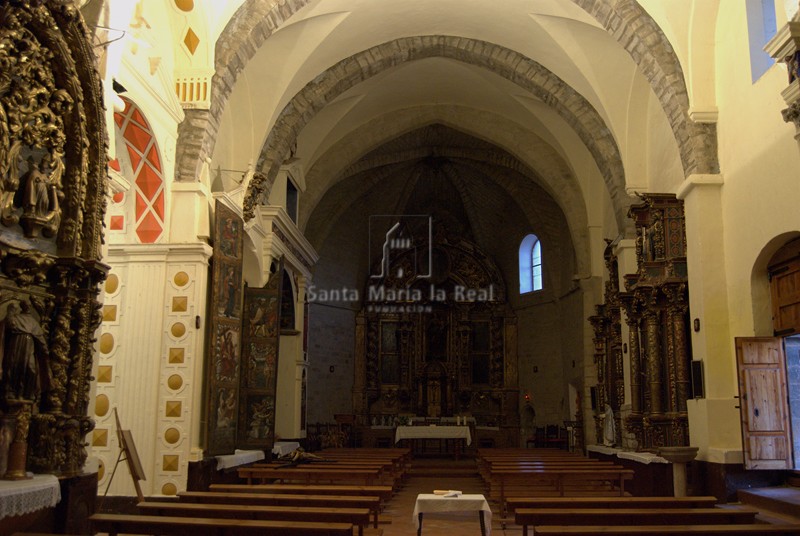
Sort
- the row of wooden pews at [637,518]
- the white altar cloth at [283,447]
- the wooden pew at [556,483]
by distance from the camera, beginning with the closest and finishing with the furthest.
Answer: the row of wooden pews at [637,518]
the wooden pew at [556,483]
the white altar cloth at [283,447]

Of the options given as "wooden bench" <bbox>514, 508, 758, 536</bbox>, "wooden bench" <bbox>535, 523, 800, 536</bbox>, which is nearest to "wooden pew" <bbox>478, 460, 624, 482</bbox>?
"wooden bench" <bbox>514, 508, 758, 536</bbox>

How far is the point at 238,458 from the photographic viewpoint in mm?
12398

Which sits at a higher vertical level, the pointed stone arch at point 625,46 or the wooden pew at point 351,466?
the pointed stone arch at point 625,46

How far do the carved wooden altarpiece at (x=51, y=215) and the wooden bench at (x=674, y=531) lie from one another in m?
4.18

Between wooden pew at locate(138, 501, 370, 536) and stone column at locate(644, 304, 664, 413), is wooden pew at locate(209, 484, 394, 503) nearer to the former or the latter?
wooden pew at locate(138, 501, 370, 536)

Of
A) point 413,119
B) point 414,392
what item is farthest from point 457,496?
point 414,392

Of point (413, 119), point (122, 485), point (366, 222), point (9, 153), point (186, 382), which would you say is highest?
point (413, 119)

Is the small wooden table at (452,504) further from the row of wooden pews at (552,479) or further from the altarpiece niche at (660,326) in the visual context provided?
the altarpiece niche at (660,326)

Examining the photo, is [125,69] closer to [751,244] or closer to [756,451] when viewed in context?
[751,244]

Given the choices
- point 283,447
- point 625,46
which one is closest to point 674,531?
point 625,46

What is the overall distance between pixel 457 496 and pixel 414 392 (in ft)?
58.5

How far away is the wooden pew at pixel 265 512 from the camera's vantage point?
6.12 metres

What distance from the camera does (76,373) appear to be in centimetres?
688

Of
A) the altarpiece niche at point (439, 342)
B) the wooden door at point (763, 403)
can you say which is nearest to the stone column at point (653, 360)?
the wooden door at point (763, 403)
